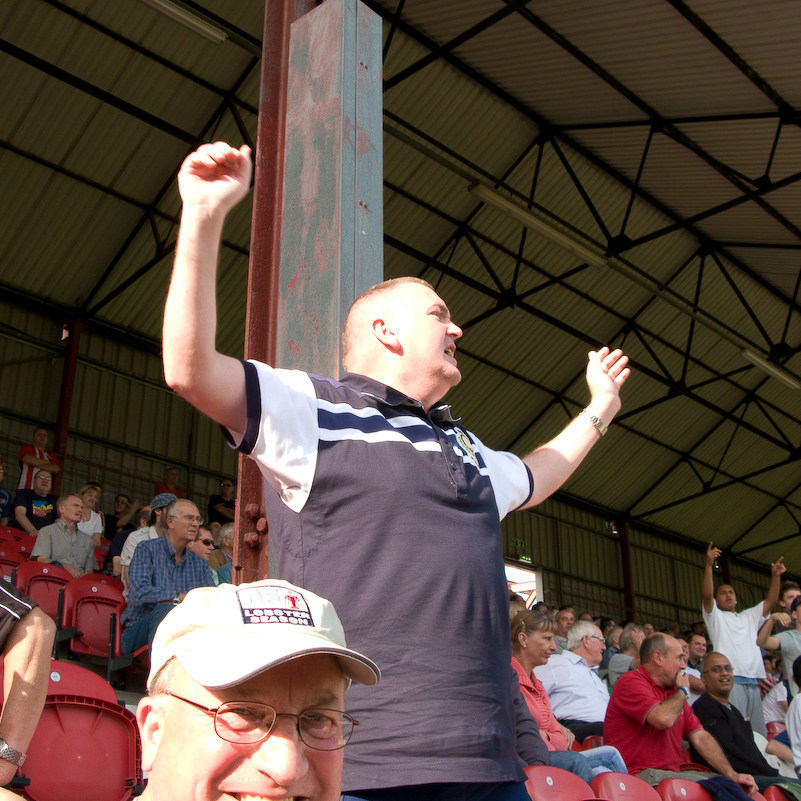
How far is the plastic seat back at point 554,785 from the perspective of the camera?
12.8 ft

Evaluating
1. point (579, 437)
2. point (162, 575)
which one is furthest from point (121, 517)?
point (579, 437)

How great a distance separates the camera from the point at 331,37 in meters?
3.12

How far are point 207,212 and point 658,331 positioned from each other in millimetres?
16164

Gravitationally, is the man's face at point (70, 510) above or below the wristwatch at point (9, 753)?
above

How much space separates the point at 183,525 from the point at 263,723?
4965 millimetres

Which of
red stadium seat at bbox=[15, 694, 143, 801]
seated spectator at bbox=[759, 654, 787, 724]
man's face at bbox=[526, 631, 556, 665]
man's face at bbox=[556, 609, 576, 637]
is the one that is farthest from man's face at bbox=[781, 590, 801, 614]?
red stadium seat at bbox=[15, 694, 143, 801]

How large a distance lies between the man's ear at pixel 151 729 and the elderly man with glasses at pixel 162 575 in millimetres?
4355

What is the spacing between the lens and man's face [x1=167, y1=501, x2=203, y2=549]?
611cm

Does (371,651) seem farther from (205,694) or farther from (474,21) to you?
(474,21)

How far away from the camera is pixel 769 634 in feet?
28.7

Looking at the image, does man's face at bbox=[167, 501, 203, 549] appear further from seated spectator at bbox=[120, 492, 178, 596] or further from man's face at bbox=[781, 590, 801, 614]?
man's face at bbox=[781, 590, 801, 614]

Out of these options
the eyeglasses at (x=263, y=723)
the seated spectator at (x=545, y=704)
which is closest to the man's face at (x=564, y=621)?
the seated spectator at (x=545, y=704)

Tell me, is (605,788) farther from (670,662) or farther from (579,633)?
(579,633)

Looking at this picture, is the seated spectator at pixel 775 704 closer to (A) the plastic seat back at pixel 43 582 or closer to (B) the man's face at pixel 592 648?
(B) the man's face at pixel 592 648
